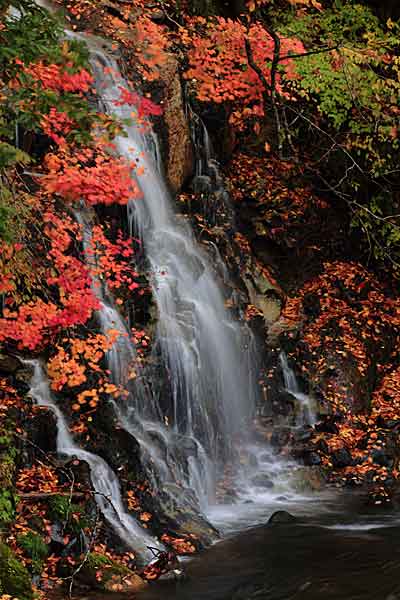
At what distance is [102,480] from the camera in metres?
7.85

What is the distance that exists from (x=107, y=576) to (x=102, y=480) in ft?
5.05

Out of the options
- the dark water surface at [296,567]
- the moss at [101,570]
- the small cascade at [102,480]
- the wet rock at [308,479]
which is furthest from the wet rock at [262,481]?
the moss at [101,570]

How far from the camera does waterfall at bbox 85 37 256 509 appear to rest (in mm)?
10219

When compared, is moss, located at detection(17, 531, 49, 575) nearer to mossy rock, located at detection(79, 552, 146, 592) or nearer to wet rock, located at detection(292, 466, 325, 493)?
mossy rock, located at detection(79, 552, 146, 592)

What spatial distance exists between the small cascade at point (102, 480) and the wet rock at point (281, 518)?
2.25 metres

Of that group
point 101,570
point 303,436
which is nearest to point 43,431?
point 101,570

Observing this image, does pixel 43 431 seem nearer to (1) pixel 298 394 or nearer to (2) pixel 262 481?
A: (2) pixel 262 481

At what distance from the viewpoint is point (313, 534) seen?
341 inches

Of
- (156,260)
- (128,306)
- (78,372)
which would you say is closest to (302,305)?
(156,260)

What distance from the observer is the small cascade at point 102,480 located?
289 inches

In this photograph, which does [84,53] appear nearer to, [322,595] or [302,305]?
[322,595]

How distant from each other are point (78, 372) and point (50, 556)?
2.78 m

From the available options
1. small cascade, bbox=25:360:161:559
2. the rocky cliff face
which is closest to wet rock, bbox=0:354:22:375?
small cascade, bbox=25:360:161:559

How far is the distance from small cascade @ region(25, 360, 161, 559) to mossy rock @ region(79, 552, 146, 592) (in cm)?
52
